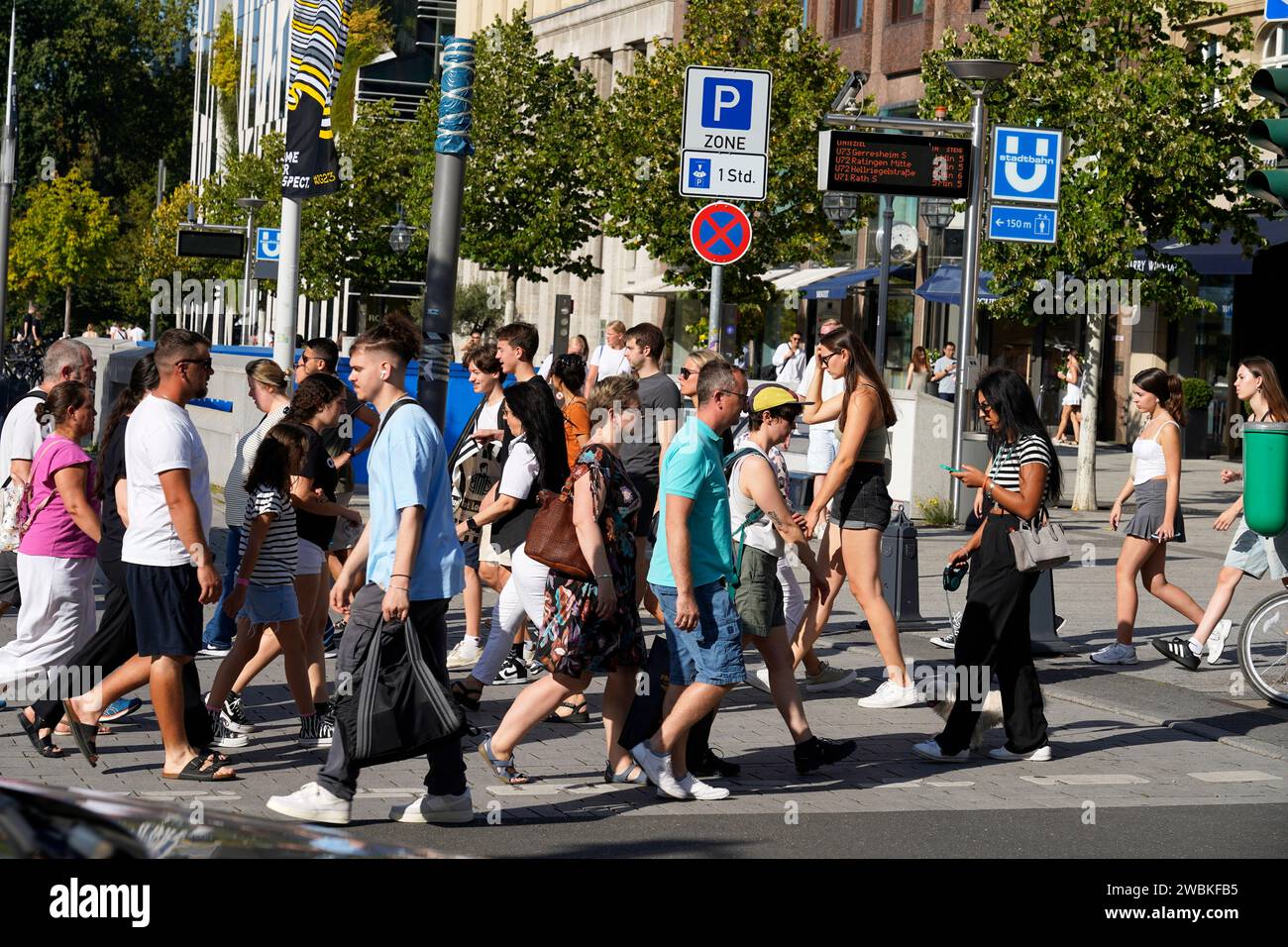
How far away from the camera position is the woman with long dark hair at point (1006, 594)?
8070mm

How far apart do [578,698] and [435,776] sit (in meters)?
2.51

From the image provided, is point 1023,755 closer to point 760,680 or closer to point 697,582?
point 760,680

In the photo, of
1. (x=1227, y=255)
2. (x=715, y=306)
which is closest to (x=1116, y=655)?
(x=715, y=306)

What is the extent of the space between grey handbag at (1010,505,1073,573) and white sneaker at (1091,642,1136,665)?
2.84 meters

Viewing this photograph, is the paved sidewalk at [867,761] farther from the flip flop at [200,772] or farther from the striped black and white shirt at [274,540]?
the striped black and white shirt at [274,540]

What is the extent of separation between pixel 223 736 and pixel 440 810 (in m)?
1.87

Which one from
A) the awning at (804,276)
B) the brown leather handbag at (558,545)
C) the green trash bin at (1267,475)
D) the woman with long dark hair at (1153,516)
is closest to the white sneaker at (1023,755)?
the green trash bin at (1267,475)

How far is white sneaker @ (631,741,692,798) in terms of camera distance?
712 centimetres

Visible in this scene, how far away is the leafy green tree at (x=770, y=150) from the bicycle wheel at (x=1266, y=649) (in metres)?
21.6

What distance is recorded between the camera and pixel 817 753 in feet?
25.0

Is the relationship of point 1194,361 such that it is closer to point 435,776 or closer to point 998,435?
point 998,435

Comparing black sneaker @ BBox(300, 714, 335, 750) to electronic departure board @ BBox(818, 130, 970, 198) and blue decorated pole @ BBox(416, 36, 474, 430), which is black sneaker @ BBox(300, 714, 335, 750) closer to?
blue decorated pole @ BBox(416, 36, 474, 430)

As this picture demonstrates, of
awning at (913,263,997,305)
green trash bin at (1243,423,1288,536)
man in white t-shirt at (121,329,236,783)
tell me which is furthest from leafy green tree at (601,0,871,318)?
man in white t-shirt at (121,329,236,783)
